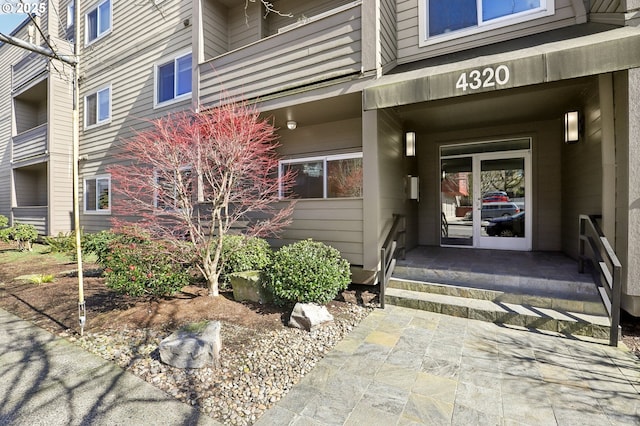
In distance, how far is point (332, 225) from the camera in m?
5.45

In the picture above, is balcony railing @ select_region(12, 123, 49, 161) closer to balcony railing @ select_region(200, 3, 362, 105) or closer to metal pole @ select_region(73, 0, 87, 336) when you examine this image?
balcony railing @ select_region(200, 3, 362, 105)

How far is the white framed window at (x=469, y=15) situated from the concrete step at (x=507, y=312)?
15.9 feet

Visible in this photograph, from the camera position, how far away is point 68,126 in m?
11.4

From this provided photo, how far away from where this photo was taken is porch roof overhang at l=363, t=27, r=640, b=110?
327 centimetres

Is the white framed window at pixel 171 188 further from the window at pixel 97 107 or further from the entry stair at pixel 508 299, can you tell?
the window at pixel 97 107

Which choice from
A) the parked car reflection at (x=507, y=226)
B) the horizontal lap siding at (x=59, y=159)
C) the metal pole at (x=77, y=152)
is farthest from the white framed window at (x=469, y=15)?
the horizontal lap siding at (x=59, y=159)

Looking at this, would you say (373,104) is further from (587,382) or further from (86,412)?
(86,412)

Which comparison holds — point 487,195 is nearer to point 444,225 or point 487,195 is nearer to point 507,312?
point 444,225

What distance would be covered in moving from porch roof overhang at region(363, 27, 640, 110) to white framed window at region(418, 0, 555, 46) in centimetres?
178

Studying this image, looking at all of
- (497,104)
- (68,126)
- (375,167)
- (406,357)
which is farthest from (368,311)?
(68,126)

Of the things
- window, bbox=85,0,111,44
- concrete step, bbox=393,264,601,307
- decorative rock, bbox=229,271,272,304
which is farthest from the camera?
window, bbox=85,0,111,44

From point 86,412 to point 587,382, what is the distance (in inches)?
170

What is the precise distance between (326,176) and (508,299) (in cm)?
418
